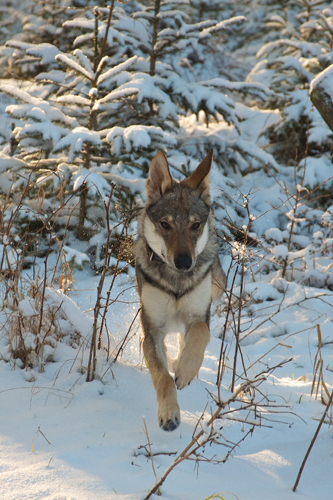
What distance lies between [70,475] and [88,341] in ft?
4.64

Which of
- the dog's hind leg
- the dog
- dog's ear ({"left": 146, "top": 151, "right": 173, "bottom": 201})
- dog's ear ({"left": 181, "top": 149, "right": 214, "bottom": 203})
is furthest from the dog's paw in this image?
dog's ear ({"left": 181, "top": 149, "right": 214, "bottom": 203})

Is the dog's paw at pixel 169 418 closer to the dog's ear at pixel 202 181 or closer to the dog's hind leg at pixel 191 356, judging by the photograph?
the dog's hind leg at pixel 191 356

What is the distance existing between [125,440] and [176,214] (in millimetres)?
1685

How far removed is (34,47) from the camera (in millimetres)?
6543

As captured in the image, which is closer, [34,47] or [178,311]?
[178,311]

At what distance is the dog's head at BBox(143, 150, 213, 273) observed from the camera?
10.3 feet

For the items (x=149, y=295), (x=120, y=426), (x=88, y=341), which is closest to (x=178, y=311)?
(x=149, y=295)

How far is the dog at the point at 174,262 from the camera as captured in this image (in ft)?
10.3

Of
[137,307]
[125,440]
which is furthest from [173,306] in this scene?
[137,307]

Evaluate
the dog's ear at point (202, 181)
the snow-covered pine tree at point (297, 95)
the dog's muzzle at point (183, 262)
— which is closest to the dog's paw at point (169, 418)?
the dog's muzzle at point (183, 262)

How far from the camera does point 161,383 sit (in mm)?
2729

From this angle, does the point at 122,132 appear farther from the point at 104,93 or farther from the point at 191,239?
the point at 191,239

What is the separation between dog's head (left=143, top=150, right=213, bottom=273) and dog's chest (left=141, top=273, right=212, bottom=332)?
0.31m

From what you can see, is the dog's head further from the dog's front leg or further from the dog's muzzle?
the dog's front leg
